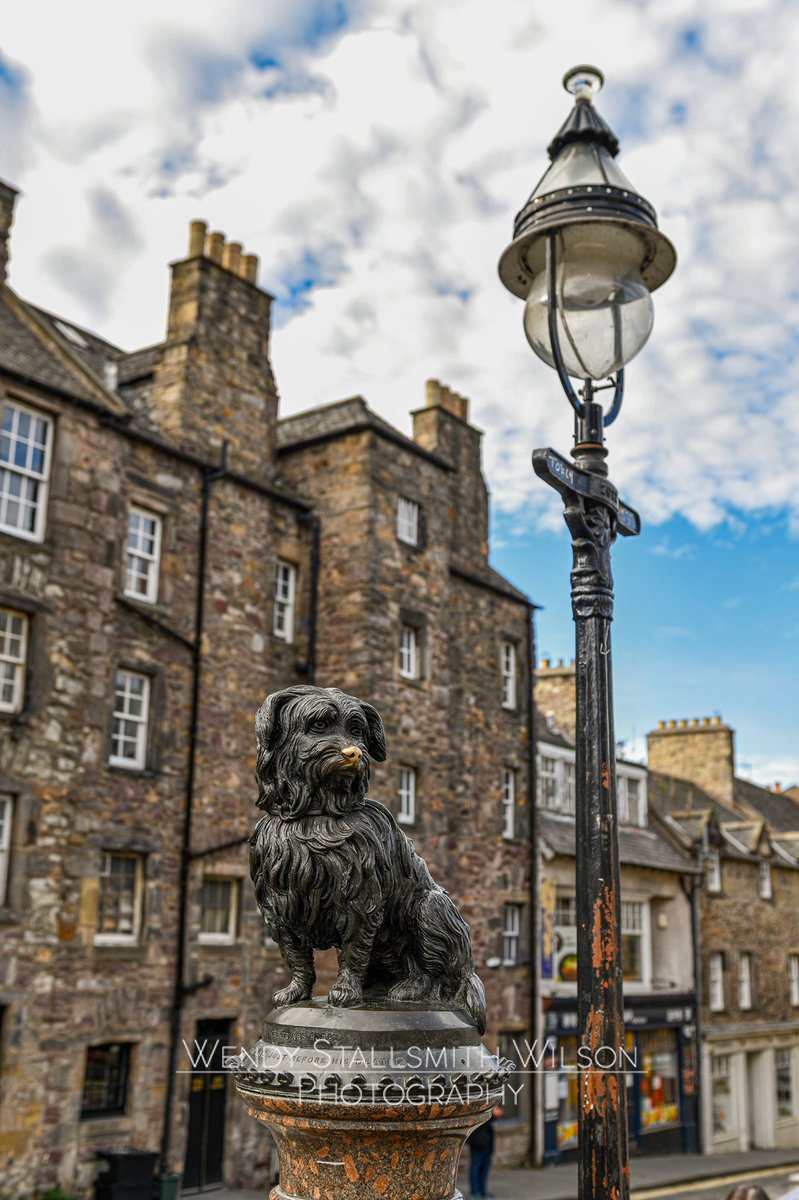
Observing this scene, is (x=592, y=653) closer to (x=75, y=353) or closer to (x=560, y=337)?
(x=560, y=337)

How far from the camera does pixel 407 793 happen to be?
20062mm

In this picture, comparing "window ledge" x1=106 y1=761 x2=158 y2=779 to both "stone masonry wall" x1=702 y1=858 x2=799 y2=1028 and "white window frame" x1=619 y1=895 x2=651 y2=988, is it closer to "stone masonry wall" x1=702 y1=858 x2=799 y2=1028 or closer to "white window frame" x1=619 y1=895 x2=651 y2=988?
"white window frame" x1=619 y1=895 x2=651 y2=988

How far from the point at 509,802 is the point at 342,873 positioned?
20.7 metres

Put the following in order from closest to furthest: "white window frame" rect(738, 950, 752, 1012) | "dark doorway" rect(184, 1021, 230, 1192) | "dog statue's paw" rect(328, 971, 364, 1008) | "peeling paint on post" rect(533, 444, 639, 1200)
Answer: "dog statue's paw" rect(328, 971, 364, 1008)
"peeling paint on post" rect(533, 444, 639, 1200)
"dark doorway" rect(184, 1021, 230, 1192)
"white window frame" rect(738, 950, 752, 1012)

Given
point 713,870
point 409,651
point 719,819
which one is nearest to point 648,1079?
point 713,870

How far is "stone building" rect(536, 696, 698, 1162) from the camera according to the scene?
76.2 feet

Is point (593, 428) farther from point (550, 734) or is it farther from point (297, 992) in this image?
point (550, 734)

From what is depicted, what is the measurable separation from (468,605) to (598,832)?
19449 mm

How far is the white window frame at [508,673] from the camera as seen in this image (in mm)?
24234

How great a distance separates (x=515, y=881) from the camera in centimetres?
2325

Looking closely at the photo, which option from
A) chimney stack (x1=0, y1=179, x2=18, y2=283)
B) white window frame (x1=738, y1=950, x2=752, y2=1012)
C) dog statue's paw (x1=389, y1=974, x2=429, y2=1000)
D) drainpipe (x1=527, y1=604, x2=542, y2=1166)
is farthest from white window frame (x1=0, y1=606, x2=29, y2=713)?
white window frame (x1=738, y1=950, x2=752, y2=1012)

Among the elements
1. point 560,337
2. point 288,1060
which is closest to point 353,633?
point 560,337

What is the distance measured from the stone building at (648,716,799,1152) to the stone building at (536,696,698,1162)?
29.5 inches

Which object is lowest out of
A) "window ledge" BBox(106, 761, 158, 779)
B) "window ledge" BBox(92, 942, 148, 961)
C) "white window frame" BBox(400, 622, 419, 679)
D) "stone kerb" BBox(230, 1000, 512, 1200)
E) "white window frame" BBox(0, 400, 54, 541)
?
"window ledge" BBox(92, 942, 148, 961)
